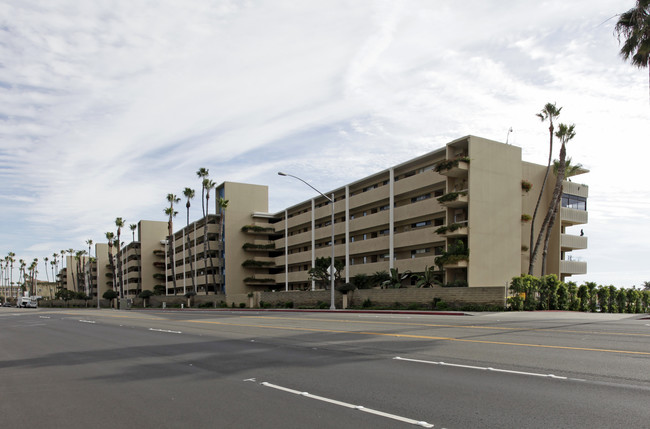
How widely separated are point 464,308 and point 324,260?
64.2 ft

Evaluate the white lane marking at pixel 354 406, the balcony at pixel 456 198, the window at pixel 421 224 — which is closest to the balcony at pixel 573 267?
the window at pixel 421 224

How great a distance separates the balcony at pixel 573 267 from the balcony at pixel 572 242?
61.9 inches

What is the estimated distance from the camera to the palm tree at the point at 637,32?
2467 cm

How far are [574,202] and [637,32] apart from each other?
2734 centimetres

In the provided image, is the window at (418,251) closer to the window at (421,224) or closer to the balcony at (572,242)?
the window at (421,224)

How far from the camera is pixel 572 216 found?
160 feet

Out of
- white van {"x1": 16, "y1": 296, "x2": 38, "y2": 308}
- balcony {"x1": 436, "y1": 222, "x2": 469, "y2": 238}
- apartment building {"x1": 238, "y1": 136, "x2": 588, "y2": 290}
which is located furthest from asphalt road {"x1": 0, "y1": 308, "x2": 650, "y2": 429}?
white van {"x1": 16, "y1": 296, "x2": 38, "y2": 308}

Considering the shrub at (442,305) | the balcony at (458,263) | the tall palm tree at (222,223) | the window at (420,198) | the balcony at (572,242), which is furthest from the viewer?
the tall palm tree at (222,223)

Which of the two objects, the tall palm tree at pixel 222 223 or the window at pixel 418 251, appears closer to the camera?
the window at pixel 418 251

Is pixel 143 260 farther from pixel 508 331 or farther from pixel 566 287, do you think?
pixel 508 331

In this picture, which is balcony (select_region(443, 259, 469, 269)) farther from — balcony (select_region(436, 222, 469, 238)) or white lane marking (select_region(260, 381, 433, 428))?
white lane marking (select_region(260, 381, 433, 428))

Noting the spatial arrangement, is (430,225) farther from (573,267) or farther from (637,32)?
(637,32)

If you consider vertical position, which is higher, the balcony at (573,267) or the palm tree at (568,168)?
the palm tree at (568,168)

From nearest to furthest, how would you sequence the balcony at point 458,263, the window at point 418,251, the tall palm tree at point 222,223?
the balcony at point 458,263
the window at point 418,251
the tall palm tree at point 222,223
